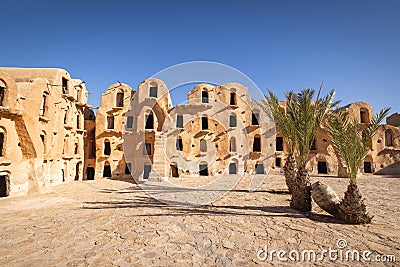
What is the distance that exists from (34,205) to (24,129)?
521 cm

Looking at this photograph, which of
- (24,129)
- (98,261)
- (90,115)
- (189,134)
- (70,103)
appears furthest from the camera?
(90,115)

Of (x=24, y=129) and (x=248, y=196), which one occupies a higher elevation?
(x=24, y=129)

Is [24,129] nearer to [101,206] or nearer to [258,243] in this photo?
[101,206]

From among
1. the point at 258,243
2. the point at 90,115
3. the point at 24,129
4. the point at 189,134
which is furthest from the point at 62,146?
the point at 258,243

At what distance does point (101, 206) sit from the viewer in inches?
416

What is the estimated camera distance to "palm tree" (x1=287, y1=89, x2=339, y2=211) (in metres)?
9.36

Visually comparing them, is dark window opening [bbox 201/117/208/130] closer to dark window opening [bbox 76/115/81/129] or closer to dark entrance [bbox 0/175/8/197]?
dark window opening [bbox 76/115/81/129]

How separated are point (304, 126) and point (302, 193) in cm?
279

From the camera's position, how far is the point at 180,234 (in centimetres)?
692

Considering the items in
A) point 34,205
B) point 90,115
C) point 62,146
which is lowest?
point 34,205

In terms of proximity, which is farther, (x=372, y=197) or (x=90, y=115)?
(x=90, y=115)

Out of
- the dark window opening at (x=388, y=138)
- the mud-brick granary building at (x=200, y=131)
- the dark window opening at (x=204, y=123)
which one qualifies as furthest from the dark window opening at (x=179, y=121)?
the dark window opening at (x=388, y=138)

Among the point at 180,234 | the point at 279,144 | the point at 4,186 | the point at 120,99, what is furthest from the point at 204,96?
the point at 180,234

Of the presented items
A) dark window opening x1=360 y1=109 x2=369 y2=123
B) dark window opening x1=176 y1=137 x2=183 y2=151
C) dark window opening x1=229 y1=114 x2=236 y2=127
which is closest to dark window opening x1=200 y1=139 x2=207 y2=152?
dark window opening x1=176 y1=137 x2=183 y2=151
